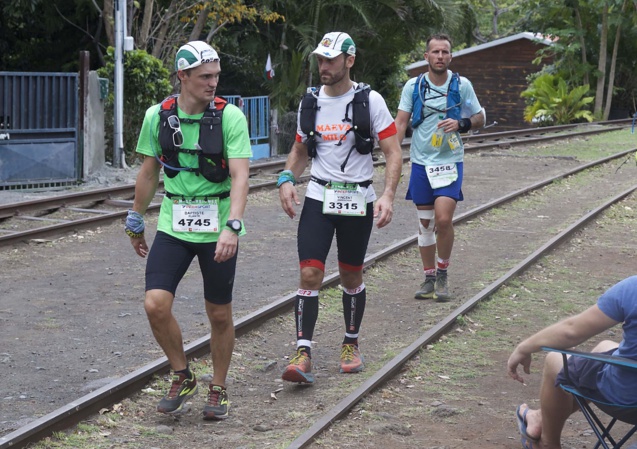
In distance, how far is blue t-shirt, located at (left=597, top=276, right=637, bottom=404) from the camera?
417 cm

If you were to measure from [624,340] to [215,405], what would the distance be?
8.15 feet

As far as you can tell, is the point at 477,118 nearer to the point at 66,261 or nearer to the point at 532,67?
the point at 66,261

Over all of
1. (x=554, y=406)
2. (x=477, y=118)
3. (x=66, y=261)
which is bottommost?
(x=66, y=261)

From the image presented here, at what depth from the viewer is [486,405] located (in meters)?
6.28

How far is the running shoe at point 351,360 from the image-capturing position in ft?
22.6

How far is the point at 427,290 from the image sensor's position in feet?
30.6

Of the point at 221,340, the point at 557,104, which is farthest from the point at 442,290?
the point at 557,104

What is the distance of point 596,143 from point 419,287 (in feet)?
68.8

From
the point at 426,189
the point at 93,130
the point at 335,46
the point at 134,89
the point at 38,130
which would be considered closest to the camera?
the point at 335,46

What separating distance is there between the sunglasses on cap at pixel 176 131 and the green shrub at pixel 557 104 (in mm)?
37490

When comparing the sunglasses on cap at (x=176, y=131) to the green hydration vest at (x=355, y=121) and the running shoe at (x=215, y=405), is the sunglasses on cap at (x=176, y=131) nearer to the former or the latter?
the green hydration vest at (x=355, y=121)

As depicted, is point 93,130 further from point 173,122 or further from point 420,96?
point 173,122

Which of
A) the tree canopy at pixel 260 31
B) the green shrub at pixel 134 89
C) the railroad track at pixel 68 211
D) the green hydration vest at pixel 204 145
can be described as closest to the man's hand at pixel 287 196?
the green hydration vest at pixel 204 145

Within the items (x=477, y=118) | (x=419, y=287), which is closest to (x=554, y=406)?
(x=477, y=118)
